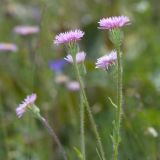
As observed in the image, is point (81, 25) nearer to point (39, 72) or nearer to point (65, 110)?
point (39, 72)

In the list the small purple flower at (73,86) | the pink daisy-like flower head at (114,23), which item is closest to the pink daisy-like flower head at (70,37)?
the pink daisy-like flower head at (114,23)

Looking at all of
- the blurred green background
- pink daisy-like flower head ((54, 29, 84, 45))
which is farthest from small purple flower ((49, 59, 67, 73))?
pink daisy-like flower head ((54, 29, 84, 45))

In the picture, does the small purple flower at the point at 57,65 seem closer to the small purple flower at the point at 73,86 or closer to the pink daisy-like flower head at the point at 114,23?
the small purple flower at the point at 73,86

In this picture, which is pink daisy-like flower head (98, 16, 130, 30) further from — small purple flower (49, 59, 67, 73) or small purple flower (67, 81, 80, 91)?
small purple flower (49, 59, 67, 73)

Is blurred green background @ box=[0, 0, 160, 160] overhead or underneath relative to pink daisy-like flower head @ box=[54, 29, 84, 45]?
overhead

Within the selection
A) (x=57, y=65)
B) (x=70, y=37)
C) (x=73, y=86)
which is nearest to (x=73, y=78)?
(x=57, y=65)

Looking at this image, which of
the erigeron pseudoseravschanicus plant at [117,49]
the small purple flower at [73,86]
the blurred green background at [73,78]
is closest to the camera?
the erigeron pseudoseravschanicus plant at [117,49]

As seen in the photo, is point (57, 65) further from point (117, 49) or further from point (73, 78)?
point (117, 49)

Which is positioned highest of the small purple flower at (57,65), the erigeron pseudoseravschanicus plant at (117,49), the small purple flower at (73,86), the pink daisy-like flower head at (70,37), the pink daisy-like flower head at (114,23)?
the small purple flower at (57,65)
